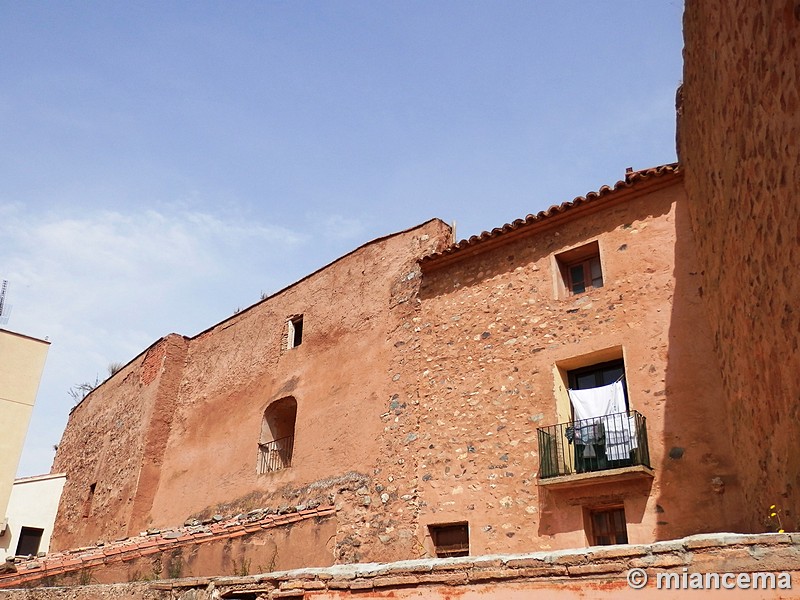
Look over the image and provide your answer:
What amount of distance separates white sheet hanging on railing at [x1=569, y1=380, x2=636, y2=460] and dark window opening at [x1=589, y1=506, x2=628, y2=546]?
73cm

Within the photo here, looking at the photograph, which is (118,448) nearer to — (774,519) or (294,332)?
(294,332)

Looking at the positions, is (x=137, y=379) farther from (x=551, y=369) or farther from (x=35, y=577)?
(x=551, y=369)

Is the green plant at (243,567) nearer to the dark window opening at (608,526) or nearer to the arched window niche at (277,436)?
the arched window niche at (277,436)

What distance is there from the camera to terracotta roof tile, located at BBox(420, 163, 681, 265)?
10211 millimetres

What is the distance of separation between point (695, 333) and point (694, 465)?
1.73 m

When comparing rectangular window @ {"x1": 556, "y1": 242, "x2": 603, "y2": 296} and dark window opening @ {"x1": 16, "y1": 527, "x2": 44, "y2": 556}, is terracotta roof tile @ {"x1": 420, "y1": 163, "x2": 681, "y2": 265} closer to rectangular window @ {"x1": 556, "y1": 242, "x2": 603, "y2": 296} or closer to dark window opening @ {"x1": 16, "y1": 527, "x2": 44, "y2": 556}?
rectangular window @ {"x1": 556, "y1": 242, "x2": 603, "y2": 296}

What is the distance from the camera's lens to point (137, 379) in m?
20.7

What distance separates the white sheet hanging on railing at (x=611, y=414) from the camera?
9297 mm

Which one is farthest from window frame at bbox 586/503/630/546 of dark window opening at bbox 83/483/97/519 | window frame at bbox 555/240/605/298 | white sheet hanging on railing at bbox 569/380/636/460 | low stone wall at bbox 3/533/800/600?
dark window opening at bbox 83/483/97/519

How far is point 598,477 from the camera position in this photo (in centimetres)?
915

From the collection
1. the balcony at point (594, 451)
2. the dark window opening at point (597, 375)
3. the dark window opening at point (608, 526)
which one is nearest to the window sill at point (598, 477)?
the balcony at point (594, 451)

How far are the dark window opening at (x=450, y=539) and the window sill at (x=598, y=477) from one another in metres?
1.64

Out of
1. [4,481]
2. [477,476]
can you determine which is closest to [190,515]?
[4,481]

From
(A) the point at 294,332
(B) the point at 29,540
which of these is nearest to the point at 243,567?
(A) the point at 294,332
